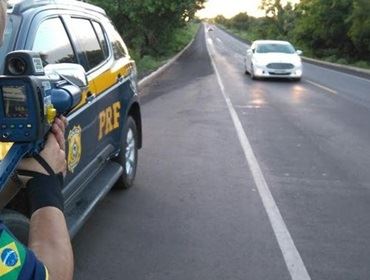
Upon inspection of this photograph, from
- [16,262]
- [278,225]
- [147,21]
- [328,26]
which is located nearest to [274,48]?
[147,21]

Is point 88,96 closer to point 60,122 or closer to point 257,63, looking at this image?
point 60,122

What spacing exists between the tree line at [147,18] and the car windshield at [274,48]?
9237mm

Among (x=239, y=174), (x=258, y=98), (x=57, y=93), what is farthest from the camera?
(x=258, y=98)

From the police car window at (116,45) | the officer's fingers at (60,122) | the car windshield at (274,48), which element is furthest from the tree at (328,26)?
the officer's fingers at (60,122)

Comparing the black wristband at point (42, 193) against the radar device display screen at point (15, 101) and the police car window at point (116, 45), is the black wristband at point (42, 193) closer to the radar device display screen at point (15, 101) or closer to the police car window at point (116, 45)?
the radar device display screen at point (15, 101)

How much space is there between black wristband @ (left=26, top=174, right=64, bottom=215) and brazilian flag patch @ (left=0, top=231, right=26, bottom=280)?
1.06ft

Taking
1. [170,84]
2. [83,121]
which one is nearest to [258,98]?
[170,84]

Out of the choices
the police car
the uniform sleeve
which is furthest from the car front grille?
the uniform sleeve

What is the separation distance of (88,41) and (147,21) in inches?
1153

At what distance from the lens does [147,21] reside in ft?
111

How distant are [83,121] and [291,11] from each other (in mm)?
77585

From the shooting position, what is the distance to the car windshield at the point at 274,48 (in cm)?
2257

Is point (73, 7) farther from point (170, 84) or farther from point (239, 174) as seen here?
point (170, 84)

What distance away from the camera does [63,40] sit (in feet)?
14.4
